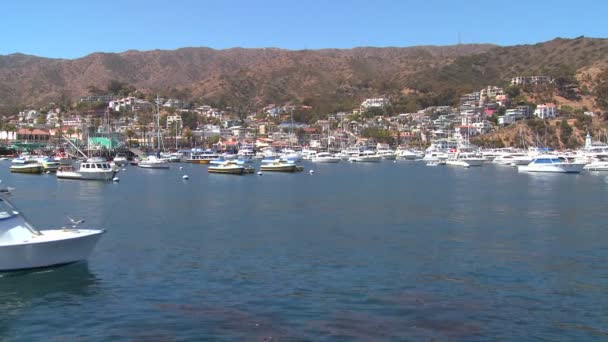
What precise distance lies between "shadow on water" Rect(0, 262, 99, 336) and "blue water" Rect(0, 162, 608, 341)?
0.06m

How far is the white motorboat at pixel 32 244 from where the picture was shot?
2172 centimetres

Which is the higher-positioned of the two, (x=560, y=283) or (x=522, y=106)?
(x=522, y=106)

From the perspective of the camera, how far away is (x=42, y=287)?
829 inches

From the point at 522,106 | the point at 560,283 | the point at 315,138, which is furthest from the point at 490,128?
the point at 560,283

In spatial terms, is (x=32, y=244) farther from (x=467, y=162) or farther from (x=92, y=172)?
(x=467, y=162)

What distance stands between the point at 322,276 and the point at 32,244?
31.0ft

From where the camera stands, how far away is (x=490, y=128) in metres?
175

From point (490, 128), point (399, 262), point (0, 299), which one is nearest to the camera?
point (0, 299)

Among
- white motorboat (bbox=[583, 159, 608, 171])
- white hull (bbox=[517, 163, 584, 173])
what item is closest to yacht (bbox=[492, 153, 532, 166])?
white motorboat (bbox=[583, 159, 608, 171])

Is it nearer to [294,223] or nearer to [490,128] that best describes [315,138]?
[490,128]

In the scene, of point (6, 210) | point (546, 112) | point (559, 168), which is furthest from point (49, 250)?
point (546, 112)

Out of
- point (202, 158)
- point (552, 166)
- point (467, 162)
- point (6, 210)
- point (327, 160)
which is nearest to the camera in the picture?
point (6, 210)

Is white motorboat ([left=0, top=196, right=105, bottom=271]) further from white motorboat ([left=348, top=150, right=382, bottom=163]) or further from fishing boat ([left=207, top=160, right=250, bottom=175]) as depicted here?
white motorboat ([left=348, top=150, right=382, bottom=163])

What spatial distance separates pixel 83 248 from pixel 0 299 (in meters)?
3.86
